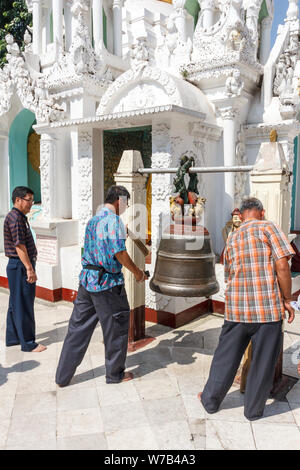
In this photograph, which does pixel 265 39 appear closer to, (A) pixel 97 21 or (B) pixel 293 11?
(B) pixel 293 11

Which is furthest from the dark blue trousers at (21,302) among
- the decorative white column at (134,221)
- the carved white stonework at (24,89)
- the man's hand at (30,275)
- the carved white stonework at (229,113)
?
the carved white stonework at (229,113)

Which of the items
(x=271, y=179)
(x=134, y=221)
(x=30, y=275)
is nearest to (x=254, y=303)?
(x=271, y=179)

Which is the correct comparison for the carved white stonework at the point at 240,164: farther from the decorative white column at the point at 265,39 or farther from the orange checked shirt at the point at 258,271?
the orange checked shirt at the point at 258,271

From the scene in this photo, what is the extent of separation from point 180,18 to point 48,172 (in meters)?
3.49

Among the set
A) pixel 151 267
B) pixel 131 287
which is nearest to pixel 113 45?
pixel 151 267

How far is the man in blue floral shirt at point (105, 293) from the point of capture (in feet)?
10.5

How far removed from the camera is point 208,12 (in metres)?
6.25

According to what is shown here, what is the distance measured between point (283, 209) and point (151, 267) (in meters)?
2.32

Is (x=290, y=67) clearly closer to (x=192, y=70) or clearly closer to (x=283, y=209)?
(x=192, y=70)

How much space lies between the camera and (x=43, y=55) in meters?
7.42

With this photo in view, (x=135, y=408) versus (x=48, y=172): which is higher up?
(x=48, y=172)

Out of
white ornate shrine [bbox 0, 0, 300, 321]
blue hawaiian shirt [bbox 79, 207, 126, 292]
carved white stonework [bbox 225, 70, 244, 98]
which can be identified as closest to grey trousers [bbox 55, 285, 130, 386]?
blue hawaiian shirt [bbox 79, 207, 126, 292]

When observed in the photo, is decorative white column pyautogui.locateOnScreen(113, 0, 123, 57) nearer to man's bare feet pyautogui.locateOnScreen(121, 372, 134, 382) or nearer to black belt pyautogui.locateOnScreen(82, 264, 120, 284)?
black belt pyautogui.locateOnScreen(82, 264, 120, 284)

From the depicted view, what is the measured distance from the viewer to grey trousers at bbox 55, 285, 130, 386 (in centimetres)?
332
